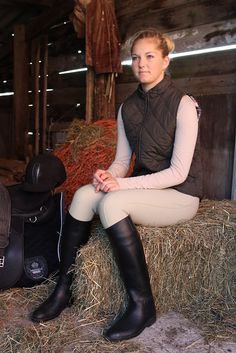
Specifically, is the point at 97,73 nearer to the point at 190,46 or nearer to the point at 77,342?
the point at 190,46

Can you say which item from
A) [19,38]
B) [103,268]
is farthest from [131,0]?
[103,268]

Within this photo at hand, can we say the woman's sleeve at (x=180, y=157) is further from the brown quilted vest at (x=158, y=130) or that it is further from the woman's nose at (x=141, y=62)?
the woman's nose at (x=141, y=62)

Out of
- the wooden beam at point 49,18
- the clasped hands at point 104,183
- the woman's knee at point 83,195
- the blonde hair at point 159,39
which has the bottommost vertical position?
the woman's knee at point 83,195

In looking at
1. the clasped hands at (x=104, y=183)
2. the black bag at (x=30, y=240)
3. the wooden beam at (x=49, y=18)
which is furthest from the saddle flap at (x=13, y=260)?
the wooden beam at (x=49, y=18)

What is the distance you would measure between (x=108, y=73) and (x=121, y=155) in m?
1.88

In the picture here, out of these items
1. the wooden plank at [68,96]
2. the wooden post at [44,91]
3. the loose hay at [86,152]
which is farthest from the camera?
the wooden post at [44,91]

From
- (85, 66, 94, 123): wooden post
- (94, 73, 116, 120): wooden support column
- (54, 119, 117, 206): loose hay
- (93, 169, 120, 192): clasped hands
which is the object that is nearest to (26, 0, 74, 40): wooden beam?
(85, 66, 94, 123): wooden post

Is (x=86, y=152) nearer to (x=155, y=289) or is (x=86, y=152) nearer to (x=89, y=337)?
(x=155, y=289)

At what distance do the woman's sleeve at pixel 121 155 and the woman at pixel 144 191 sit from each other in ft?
0.41

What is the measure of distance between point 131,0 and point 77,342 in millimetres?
3247

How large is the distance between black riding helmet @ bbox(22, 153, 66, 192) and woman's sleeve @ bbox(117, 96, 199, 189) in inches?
16.5

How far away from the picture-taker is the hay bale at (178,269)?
1836mm

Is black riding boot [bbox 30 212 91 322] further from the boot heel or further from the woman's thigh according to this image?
the boot heel

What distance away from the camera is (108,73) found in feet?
12.4
